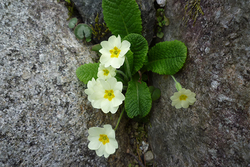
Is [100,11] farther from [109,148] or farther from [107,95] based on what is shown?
[109,148]

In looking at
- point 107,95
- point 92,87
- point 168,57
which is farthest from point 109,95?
point 168,57

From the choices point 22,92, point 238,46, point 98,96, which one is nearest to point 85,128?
point 98,96

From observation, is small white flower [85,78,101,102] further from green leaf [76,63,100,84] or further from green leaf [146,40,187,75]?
green leaf [146,40,187,75]

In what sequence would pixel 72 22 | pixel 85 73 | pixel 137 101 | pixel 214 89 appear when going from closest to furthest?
1. pixel 214 89
2. pixel 85 73
3. pixel 137 101
4. pixel 72 22

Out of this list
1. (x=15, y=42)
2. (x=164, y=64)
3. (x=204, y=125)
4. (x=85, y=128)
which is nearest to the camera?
(x=204, y=125)

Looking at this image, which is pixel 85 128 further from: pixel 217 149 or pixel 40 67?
pixel 217 149

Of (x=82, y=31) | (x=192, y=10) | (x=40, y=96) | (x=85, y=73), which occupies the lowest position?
(x=40, y=96)

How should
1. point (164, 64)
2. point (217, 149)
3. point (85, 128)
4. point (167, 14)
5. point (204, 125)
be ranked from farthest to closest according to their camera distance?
point (167, 14), point (164, 64), point (85, 128), point (204, 125), point (217, 149)
